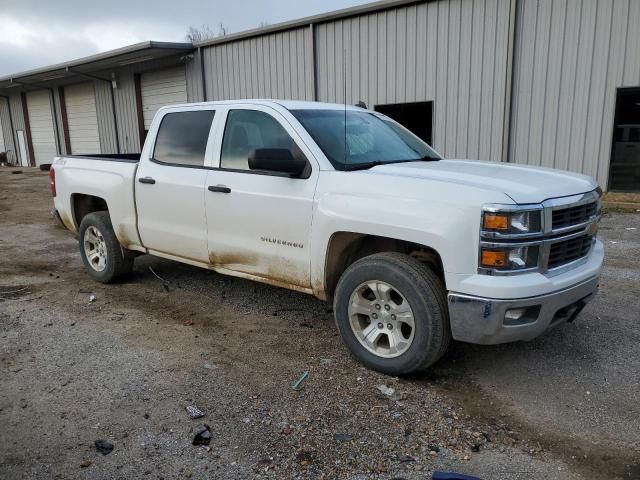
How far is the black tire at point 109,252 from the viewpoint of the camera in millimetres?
6031

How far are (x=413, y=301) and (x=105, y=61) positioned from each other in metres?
19.4

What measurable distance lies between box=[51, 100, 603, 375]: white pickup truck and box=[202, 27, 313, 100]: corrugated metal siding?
10.1 meters

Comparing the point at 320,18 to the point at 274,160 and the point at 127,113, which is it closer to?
the point at 127,113

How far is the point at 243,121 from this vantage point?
475cm

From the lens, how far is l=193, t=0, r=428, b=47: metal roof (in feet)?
41.8

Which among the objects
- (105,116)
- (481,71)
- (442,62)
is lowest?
(105,116)

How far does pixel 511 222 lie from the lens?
3.22 metres

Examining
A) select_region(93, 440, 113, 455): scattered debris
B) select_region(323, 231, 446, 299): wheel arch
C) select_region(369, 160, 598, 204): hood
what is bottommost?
select_region(93, 440, 113, 455): scattered debris

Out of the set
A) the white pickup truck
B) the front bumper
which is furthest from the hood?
the front bumper

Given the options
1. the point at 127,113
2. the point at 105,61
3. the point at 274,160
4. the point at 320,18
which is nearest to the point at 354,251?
the point at 274,160

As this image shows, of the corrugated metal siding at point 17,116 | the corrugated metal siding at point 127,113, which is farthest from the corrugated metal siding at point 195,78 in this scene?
the corrugated metal siding at point 17,116

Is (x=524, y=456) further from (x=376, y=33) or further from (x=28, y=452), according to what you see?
(x=376, y=33)

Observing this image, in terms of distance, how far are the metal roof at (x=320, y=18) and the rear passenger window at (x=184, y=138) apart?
8933 millimetres

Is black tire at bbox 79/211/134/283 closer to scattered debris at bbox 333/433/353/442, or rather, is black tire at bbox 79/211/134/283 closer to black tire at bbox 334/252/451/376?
black tire at bbox 334/252/451/376
